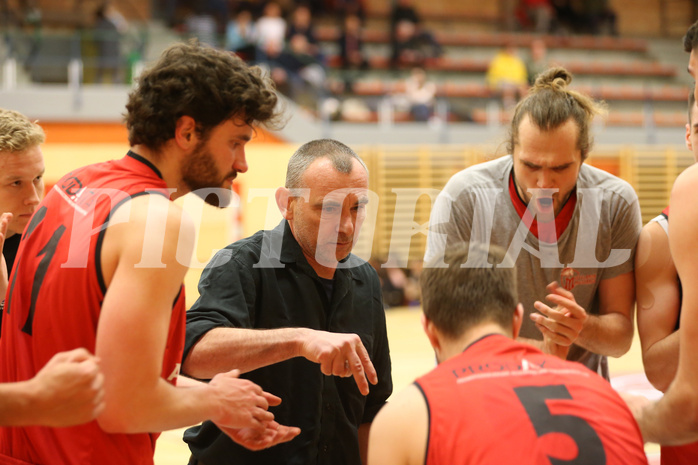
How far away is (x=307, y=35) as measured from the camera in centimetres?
1507

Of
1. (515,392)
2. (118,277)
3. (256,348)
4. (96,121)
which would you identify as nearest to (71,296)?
(118,277)

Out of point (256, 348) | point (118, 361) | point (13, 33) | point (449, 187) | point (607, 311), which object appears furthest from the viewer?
point (13, 33)

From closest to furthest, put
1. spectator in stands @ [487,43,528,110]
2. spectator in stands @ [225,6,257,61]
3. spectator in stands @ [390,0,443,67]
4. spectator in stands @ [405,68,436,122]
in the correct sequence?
spectator in stands @ [225,6,257,61]
spectator in stands @ [405,68,436,122]
spectator in stands @ [487,43,528,110]
spectator in stands @ [390,0,443,67]

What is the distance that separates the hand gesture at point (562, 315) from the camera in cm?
267

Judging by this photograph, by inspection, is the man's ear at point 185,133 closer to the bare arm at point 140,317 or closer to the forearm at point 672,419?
the bare arm at point 140,317

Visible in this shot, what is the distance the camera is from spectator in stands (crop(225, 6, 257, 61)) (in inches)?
511

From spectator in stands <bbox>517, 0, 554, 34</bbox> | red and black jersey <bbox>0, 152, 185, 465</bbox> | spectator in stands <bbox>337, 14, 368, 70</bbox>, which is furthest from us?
spectator in stands <bbox>517, 0, 554, 34</bbox>

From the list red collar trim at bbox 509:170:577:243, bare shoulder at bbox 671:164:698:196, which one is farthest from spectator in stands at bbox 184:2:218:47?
bare shoulder at bbox 671:164:698:196

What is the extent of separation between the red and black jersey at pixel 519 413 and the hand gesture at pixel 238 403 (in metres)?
0.59

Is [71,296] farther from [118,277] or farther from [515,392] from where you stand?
[515,392]

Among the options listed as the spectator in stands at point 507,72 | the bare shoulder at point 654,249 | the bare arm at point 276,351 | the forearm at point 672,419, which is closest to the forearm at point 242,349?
the bare arm at point 276,351

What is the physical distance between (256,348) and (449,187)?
1.42 metres

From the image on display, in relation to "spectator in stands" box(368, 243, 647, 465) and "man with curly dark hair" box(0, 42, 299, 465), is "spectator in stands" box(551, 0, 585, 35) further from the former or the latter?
"spectator in stands" box(368, 243, 647, 465)

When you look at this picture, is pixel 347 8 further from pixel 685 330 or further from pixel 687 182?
pixel 685 330
